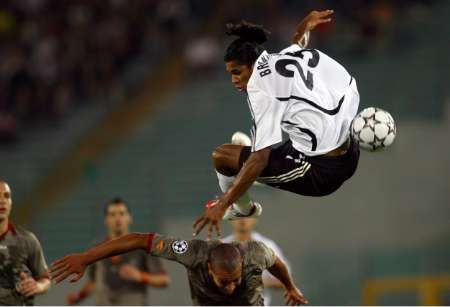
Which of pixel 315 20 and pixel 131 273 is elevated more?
pixel 315 20

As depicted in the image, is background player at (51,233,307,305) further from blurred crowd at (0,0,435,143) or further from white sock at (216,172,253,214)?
blurred crowd at (0,0,435,143)

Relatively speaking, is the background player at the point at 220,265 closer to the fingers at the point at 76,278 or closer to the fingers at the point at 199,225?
the fingers at the point at 76,278

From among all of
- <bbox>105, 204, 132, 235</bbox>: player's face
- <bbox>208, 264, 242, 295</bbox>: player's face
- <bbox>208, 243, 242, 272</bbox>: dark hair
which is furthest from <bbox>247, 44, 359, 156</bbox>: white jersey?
<bbox>105, 204, 132, 235</bbox>: player's face

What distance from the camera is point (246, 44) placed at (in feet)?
23.1

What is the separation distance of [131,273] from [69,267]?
2.51 meters

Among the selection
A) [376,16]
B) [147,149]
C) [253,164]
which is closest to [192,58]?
[147,149]

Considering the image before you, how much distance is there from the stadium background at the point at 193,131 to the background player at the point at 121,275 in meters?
2.53

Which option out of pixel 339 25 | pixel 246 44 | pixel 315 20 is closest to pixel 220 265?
pixel 246 44

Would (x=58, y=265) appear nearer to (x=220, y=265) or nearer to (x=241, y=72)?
(x=220, y=265)

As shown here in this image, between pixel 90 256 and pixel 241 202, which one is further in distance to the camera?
pixel 241 202

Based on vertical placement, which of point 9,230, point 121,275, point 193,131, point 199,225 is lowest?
point 121,275

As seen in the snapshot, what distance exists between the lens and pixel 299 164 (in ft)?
23.1

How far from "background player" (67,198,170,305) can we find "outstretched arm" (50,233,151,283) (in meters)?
2.15

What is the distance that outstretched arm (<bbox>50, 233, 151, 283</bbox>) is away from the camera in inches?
262
